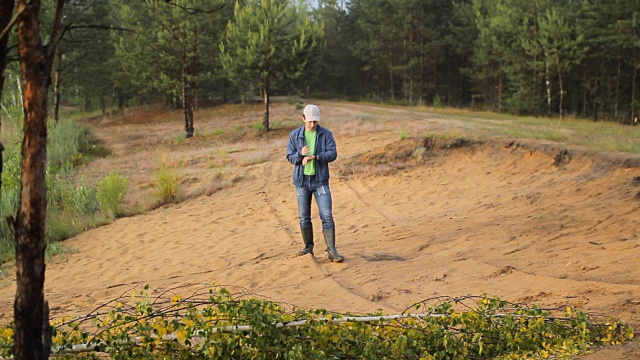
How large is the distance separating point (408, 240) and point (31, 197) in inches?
279

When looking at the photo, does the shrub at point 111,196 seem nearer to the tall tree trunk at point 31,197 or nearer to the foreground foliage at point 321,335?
the foreground foliage at point 321,335

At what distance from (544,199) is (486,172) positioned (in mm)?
3228

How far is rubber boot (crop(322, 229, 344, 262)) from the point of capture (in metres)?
8.83

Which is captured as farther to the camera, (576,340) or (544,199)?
(544,199)

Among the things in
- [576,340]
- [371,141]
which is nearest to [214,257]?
[576,340]

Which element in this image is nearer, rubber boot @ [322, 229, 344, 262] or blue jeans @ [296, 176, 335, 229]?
blue jeans @ [296, 176, 335, 229]

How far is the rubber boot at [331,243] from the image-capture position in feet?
29.0

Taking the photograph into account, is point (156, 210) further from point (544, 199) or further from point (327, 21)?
point (327, 21)

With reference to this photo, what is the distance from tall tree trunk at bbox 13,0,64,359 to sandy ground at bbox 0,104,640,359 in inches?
140

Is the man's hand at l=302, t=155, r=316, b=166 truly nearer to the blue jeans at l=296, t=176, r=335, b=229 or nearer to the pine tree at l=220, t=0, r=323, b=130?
the blue jeans at l=296, t=176, r=335, b=229

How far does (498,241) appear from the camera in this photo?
949 centimetres

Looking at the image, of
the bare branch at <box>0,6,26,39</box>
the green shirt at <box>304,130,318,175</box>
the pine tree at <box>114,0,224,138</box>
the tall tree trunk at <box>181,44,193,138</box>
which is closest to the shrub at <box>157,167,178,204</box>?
the green shirt at <box>304,130,318,175</box>

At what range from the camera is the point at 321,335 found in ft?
16.3

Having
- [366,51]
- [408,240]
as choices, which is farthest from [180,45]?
[366,51]
